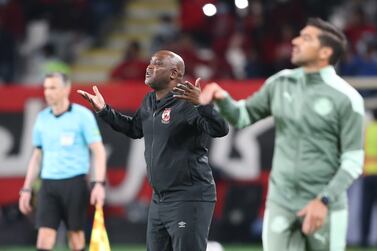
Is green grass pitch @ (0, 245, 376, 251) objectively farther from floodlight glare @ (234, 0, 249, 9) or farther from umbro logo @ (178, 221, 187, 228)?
umbro logo @ (178, 221, 187, 228)

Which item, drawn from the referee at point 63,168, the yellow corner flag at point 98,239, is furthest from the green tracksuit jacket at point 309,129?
the referee at point 63,168

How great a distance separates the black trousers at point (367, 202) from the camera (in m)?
14.3

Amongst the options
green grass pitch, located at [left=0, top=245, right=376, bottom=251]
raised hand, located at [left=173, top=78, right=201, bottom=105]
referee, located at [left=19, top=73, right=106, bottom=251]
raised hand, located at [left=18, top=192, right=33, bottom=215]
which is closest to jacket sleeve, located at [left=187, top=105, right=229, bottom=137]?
raised hand, located at [left=173, top=78, right=201, bottom=105]

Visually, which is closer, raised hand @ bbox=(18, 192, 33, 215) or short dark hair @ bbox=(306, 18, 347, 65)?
short dark hair @ bbox=(306, 18, 347, 65)

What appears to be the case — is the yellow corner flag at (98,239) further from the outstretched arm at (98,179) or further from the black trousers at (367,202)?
the black trousers at (367,202)

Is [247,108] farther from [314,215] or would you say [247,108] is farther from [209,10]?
[209,10]

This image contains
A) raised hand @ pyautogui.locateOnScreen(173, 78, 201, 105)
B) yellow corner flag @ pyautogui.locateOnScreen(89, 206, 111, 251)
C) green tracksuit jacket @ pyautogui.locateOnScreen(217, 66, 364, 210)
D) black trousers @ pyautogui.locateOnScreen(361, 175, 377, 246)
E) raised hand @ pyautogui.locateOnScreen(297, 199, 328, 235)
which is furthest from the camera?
black trousers @ pyautogui.locateOnScreen(361, 175, 377, 246)

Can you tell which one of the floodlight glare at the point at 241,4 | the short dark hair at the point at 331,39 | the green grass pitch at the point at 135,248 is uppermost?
the floodlight glare at the point at 241,4

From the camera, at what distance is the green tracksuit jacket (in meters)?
6.74

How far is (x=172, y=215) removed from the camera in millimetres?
8148

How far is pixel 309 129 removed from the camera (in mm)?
6852

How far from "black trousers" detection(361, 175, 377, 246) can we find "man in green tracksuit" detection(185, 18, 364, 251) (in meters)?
7.55

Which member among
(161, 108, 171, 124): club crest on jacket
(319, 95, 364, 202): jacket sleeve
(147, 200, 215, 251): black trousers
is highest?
(161, 108, 171, 124): club crest on jacket

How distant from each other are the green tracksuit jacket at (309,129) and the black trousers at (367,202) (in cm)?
755
